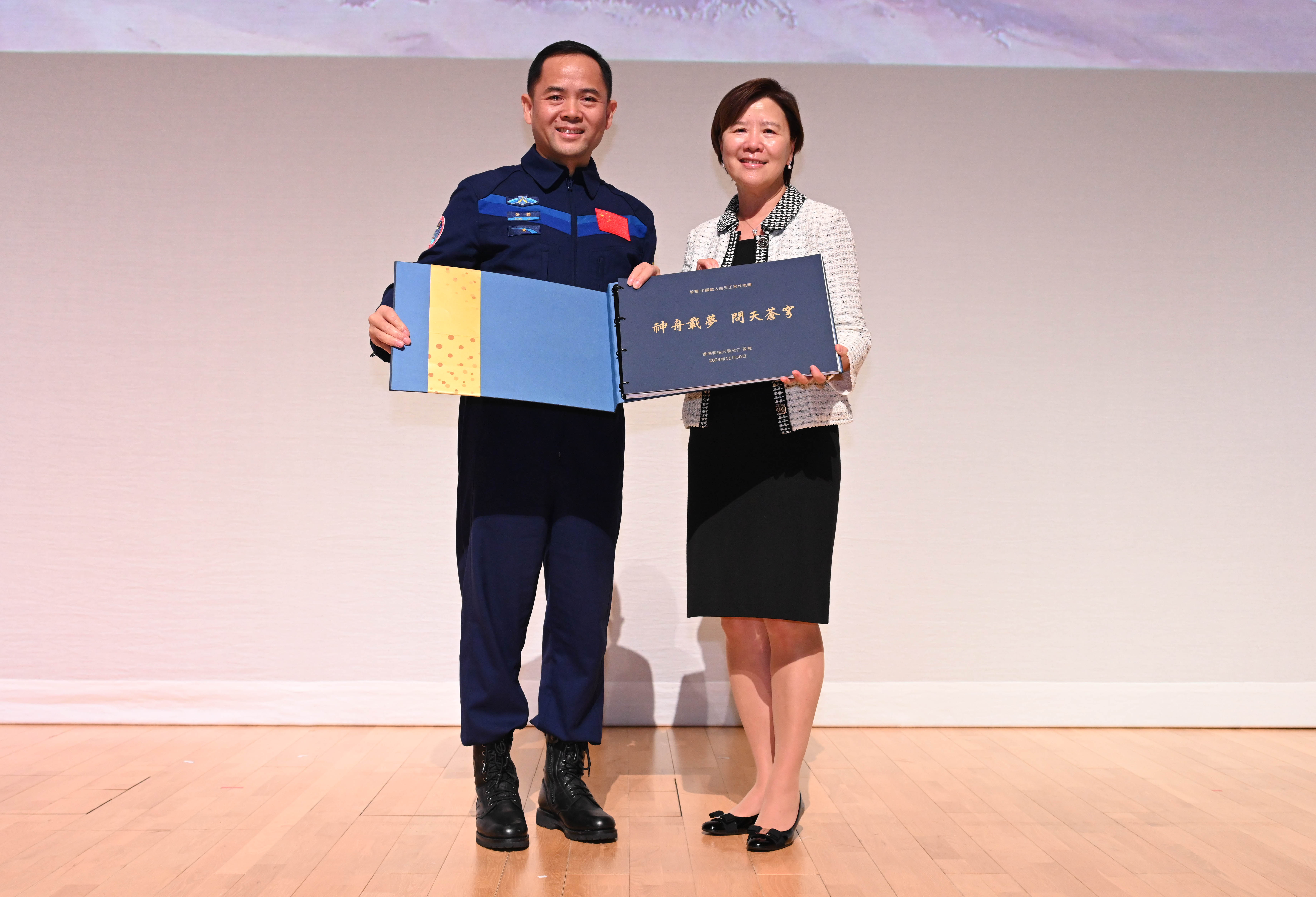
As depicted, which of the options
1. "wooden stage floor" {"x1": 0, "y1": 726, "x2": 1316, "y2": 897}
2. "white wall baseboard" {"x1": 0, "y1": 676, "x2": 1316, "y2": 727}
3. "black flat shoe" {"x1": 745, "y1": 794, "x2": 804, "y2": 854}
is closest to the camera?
"wooden stage floor" {"x1": 0, "y1": 726, "x2": 1316, "y2": 897}

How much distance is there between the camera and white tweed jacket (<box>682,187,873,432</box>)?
5.90ft

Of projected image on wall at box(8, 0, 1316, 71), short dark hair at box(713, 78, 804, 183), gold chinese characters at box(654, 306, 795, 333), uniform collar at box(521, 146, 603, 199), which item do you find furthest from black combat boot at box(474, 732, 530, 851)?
projected image on wall at box(8, 0, 1316, 71)

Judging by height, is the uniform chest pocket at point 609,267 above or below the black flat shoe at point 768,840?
above

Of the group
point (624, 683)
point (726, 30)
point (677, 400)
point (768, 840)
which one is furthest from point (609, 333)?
point (726, 30)

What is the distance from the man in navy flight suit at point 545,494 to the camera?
6.11 feet

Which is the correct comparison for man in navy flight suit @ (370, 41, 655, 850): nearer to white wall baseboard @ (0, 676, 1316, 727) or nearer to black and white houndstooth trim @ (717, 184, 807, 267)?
black and white houndstooth trim @ (717, 184, 807, 267)

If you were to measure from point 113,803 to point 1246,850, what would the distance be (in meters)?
2.26

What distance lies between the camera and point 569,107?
187 centimetres

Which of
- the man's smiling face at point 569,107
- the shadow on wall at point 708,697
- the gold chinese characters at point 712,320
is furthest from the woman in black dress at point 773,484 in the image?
the shadow on wall at point 708,697

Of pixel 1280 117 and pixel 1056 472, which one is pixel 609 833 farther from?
pixel 1280 117

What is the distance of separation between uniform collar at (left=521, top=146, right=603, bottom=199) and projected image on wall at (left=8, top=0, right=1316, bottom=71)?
3.80 feet

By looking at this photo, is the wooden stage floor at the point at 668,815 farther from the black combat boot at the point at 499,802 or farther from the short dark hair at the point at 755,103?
the short dark hair at the point at 755,103

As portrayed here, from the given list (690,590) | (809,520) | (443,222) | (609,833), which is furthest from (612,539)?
(443,222)

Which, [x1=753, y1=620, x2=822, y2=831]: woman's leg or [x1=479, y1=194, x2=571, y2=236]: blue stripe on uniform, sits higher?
[x1=479, y1=194, x2=571, y2=236]: blue stripe on uniform
